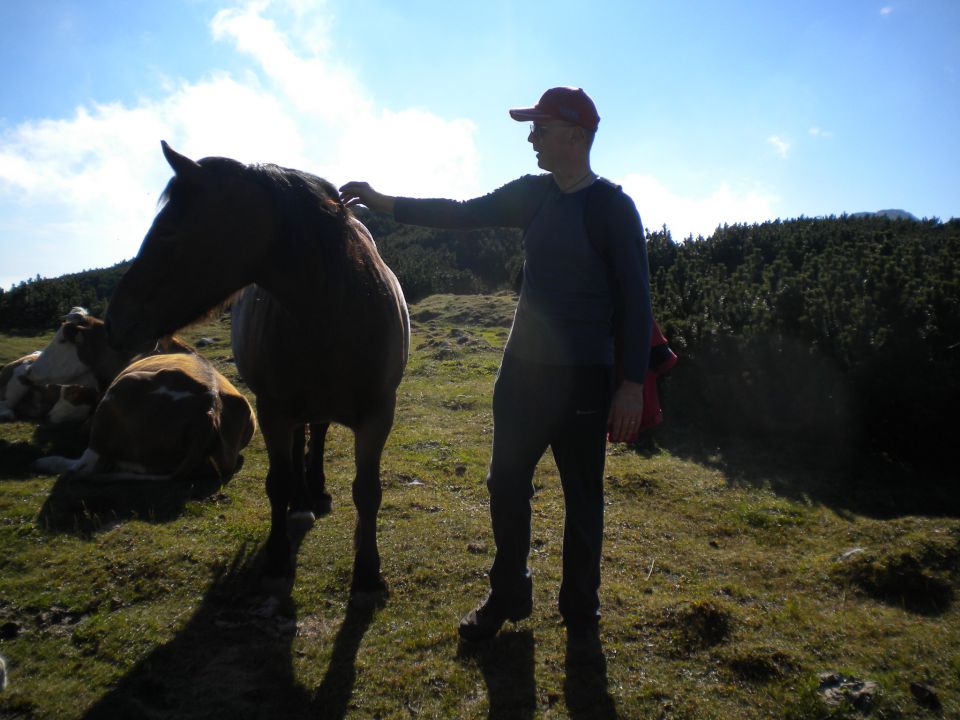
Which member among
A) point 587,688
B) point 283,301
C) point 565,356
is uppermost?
point 283,301

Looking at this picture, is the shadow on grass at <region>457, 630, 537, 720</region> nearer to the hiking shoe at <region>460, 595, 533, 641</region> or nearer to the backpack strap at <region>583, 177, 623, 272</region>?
the hiking shoe at <region>460, 595, 533, 641</region>

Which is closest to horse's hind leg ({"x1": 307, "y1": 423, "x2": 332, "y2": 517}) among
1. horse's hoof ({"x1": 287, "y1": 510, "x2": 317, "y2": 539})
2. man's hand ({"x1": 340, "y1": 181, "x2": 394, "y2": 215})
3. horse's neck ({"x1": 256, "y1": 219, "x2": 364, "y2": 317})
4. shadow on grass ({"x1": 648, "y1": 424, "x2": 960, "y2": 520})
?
horse's hoof ({"x1": 287, "y1": 510, "x2": 317, "y2": 539})

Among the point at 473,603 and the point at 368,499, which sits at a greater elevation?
the point at 368,499

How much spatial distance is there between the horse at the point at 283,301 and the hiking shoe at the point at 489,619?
75cm

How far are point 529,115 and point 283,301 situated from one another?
163 cm

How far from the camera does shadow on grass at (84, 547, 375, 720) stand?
2738mm

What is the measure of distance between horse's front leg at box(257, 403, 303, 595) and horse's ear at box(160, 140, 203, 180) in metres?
1.47

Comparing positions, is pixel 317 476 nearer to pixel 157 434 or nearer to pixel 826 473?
pixel 157 434

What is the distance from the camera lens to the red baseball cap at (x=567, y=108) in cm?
271

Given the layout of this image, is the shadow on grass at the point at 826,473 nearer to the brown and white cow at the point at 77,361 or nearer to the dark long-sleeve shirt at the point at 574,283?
the dark long-sleeve shirt at the point at 574,283

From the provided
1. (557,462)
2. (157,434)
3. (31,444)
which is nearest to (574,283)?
(557,462)

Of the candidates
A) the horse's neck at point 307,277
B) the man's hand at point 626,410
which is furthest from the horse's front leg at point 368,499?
the man's hand at point 626,410

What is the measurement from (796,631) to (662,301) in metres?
6.17

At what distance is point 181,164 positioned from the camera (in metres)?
2.84
